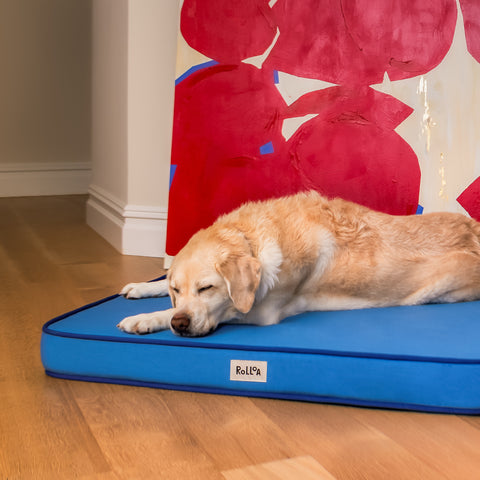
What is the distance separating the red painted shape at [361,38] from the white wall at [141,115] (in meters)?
0.71

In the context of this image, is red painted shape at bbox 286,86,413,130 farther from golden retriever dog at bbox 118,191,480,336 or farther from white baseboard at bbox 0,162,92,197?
white baseboard at bbox 0,162,92,197

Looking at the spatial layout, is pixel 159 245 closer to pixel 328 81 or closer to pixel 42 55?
pixel 328 81

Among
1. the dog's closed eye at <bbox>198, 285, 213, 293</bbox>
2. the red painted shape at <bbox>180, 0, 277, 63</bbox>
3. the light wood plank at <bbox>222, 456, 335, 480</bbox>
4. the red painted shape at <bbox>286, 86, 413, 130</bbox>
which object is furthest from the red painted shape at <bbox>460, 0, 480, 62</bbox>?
the light wood plank at <bbox>222, 456, 335, 480</bbox>

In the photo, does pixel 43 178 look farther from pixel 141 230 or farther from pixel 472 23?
pixel 472 23

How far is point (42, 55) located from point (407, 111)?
365 cm

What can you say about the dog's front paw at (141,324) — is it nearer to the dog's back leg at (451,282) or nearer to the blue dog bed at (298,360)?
the blue dog bed at (298,360)

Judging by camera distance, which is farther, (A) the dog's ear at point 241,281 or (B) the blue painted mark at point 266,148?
(B) the blue painted mark at point 266,148

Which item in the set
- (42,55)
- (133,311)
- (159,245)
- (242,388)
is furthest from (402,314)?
(42,55)

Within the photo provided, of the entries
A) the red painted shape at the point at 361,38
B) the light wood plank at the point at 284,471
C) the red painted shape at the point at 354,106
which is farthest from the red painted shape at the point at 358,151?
the light wood plank at the point at 284,471

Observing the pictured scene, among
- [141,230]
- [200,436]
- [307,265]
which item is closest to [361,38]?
[307,265]

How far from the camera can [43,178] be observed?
19.3 ft

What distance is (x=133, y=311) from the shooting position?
7.63 ft

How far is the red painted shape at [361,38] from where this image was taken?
3150 millimetres

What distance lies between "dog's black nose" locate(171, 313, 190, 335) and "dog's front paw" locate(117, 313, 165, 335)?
103 millimetres
